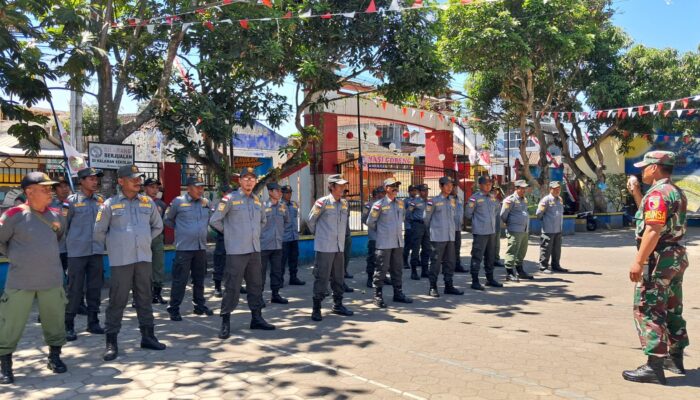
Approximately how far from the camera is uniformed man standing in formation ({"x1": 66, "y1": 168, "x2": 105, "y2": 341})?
608 cm

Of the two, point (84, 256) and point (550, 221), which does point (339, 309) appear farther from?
point (550, 221)

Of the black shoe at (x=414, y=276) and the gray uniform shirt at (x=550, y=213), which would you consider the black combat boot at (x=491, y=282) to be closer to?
the black shoe at (x=414, y=276)

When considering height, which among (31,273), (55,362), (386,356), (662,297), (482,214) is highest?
(482,214)

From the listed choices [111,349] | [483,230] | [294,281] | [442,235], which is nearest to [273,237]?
[294,281]

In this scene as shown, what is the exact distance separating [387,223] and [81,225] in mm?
3834

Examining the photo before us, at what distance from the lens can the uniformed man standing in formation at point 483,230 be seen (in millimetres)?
8773

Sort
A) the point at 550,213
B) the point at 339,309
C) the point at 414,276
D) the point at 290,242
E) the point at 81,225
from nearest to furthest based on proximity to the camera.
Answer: the point at 81,225, the point at 339,309, the point at 290,242, the point at 414,276, the point at 550,213

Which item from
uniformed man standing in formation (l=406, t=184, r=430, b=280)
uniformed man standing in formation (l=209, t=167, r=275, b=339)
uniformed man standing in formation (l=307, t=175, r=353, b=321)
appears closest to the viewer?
uniformed man standing in formation (l=209, t=167, r=275, b=339)

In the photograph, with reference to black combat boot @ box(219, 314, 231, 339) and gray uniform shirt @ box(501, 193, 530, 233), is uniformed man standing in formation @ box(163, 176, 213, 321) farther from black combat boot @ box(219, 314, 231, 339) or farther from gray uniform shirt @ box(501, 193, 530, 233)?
gray uniform shirt @ box(501, 193, 530, 233)

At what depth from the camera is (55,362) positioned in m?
4.73

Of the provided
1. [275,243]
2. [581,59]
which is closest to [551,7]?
[581,59]

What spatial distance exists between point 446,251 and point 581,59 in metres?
12.6

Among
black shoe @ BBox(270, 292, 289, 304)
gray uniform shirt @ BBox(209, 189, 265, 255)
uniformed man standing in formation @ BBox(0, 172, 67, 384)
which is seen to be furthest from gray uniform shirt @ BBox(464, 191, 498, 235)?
uniformed man standing in formation @ BBox(0, 172, 67, 384)

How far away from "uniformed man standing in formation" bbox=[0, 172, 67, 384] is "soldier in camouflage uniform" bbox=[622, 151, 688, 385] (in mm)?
4844
